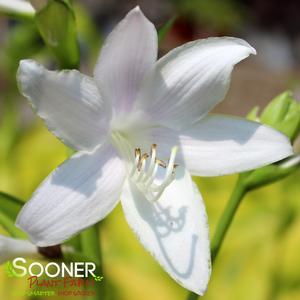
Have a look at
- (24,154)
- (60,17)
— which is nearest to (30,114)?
(24,154)

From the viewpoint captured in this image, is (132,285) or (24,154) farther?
(24,154)

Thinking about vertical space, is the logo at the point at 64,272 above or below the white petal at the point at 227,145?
below

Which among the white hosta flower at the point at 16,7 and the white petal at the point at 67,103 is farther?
the white hosta flower at the point at 16,7

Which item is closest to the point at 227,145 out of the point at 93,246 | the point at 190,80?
the point at 190,80

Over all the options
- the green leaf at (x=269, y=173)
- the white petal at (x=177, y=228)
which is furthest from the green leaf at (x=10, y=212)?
the green leaf at (x=269, y=173)

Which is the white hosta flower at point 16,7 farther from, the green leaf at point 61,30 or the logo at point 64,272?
the logo at point 64,272

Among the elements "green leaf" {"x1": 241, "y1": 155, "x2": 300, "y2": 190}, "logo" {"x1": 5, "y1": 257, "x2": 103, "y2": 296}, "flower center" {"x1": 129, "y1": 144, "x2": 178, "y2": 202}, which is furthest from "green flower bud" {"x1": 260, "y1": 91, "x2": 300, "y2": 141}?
"logo" {"x1": 5, "y1": 257, "x2": 103, "y2": 296}

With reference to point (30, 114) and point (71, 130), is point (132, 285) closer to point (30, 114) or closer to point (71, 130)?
point (71, 130)

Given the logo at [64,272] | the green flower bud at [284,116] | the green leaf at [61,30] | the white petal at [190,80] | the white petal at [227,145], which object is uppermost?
the green leaf at [61,30]
